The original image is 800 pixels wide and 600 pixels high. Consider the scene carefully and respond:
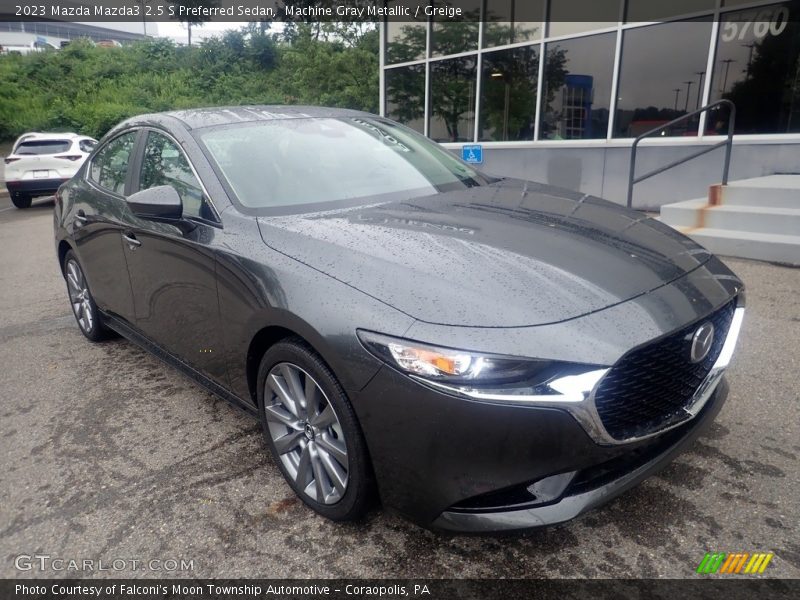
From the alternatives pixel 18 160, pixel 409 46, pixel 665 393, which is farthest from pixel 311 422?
pixel 18 160

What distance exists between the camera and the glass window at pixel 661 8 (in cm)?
819

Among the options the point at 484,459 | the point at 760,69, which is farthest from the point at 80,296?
the point at 760,69

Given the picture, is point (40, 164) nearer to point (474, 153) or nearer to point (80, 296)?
point (474, 153)

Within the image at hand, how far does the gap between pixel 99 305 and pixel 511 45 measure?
9.08 meters

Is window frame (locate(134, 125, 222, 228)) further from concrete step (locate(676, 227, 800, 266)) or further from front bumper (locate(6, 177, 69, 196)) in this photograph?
front bumper (locate(6, 177, 69, 196))

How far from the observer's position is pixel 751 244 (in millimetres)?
5828

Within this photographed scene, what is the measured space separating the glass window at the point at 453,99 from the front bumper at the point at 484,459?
1059cm

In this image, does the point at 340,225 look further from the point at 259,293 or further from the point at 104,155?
the point at 104,155

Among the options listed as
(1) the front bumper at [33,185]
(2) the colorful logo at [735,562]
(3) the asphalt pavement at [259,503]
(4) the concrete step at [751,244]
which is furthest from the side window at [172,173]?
(1) the front bumper at [33,185]

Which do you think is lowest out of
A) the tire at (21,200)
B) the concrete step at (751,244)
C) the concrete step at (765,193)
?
the tire at (21,200)

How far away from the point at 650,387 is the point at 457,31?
11180 millimetres

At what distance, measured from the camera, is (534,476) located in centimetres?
176

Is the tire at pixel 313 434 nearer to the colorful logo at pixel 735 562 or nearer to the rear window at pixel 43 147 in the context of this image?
the colorful logo at pixel 735 562

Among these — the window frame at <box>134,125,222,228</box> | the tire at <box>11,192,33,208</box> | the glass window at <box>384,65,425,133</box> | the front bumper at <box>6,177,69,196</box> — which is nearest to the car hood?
the window frame at <box>134,125,222,228</box>
